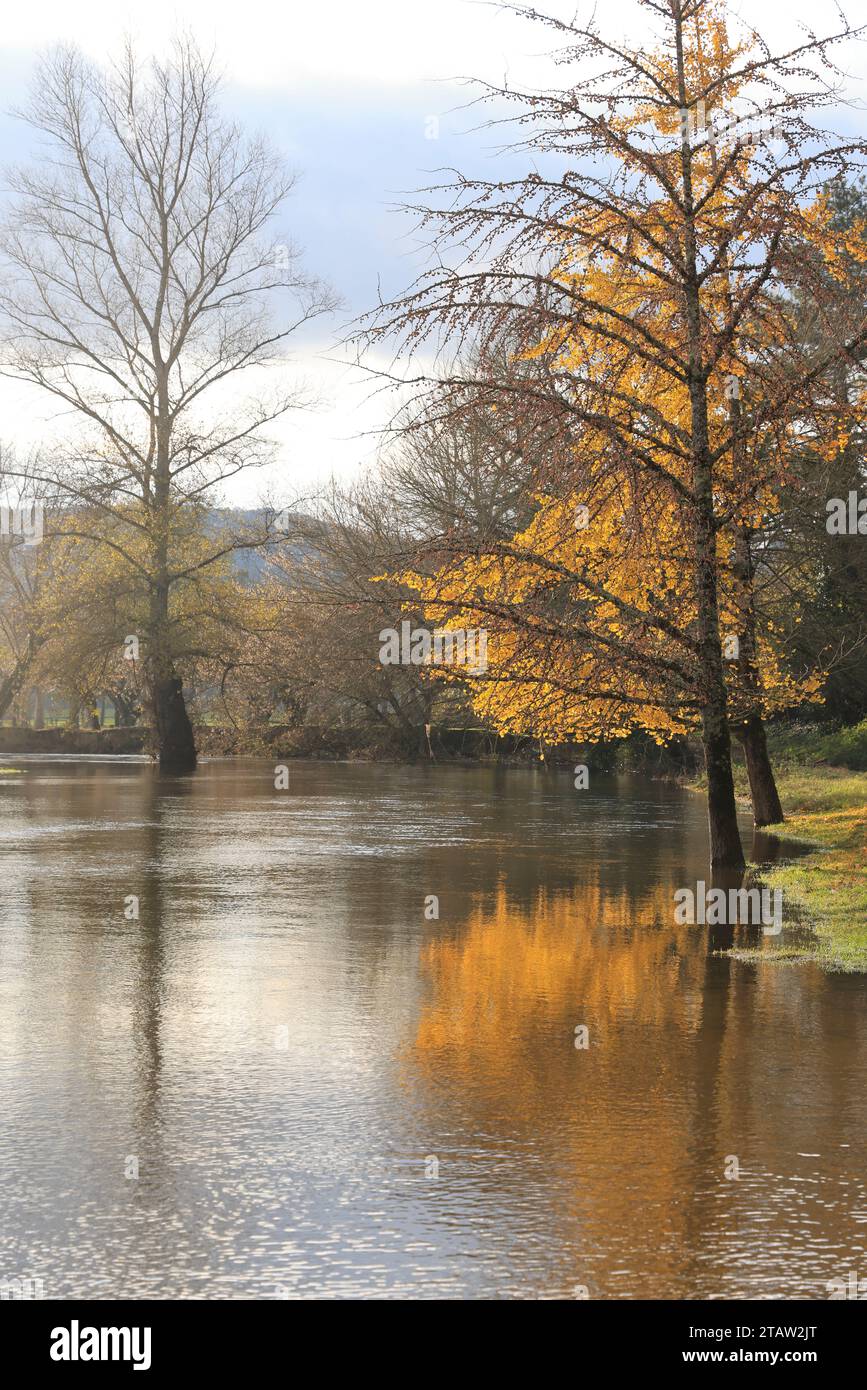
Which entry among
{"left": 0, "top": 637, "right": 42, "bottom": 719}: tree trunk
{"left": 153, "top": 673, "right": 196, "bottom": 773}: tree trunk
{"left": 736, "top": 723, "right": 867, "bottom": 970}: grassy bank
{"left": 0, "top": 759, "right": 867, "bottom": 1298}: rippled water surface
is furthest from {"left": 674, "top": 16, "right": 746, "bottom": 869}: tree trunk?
{"left": 0, "top": 637, "right": 42, "bottom": 719}: tree trunk

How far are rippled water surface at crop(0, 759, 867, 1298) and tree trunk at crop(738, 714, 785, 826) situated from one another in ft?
24.5

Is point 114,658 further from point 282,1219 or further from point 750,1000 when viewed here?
point 282,1219

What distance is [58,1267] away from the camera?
563cm

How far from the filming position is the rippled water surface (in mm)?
5793

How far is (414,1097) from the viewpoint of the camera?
26.9 feet

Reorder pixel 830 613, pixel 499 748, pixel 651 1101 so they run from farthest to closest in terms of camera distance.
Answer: pixel 499 748
pixel 830 613
pixel 651 1101

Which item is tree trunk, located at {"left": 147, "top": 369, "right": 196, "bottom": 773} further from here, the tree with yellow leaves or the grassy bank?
the tree with yellow leaves

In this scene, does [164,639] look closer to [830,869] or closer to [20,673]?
[20,673]

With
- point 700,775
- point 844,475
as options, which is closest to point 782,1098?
point 844,475

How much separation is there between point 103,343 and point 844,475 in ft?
84.6

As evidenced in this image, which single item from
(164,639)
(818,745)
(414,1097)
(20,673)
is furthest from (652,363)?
(20,673)

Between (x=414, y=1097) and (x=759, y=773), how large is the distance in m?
18.3

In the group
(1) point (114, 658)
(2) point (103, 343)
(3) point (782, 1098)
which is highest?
(2) point (103, 343)

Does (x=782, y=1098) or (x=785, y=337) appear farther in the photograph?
(x=785, y=337)
